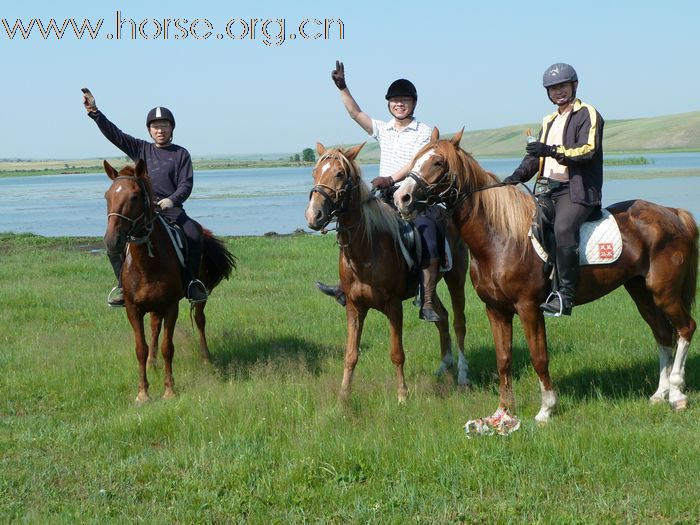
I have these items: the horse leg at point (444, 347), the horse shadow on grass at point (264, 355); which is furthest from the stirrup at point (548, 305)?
the horse shadow on grass at point (264, 355)

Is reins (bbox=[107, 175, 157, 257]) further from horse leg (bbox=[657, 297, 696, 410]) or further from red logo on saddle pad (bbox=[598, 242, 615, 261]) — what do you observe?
horse leg (bbox=[657, 297, 696, 410])

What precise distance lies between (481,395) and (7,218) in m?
40.6

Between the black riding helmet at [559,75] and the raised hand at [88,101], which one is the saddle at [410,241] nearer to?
the black riding helmet at [559,75]

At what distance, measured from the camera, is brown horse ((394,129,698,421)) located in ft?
21.3

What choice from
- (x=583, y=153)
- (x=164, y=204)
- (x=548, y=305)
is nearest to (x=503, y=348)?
(x=548, y=305)

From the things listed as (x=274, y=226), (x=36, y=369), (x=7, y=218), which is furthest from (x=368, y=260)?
(x=7, y=218)

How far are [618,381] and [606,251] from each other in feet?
5.73

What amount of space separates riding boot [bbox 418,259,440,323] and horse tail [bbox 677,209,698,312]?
95.1 inches

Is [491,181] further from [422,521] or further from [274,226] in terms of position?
[274,226]

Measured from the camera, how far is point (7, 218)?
4247 cm

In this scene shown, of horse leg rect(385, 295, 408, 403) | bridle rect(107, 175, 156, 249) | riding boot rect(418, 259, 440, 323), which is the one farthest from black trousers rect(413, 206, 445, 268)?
bridle rect(107, 175, 156, 249)

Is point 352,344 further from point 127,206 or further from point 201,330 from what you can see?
point 201,330

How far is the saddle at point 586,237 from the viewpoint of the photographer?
22.3 feet

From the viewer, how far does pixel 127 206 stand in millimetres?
7387
